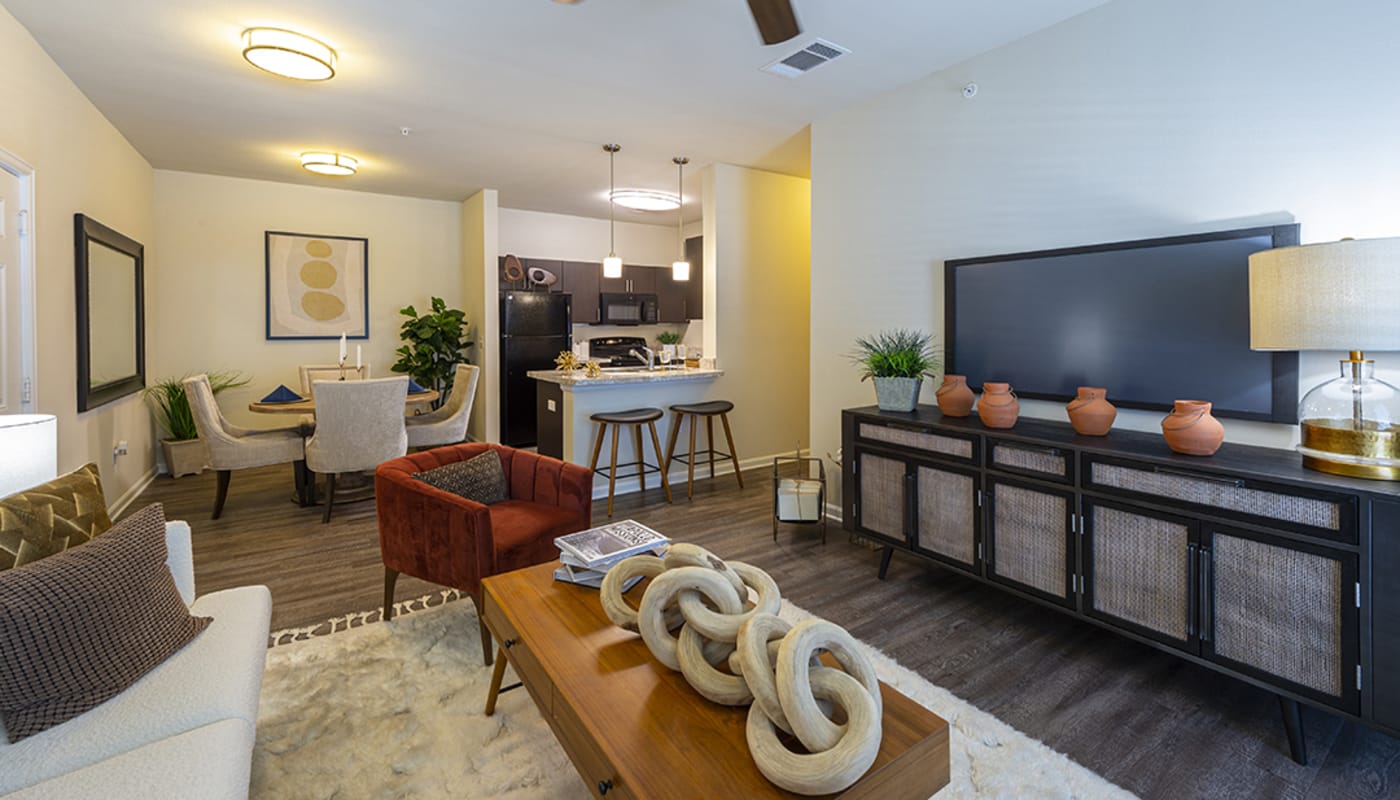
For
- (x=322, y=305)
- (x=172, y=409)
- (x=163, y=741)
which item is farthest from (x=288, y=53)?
(x=172, y=409)

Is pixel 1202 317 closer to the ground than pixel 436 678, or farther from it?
farther from it

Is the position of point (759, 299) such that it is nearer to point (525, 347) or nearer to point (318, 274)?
point (525, 347)

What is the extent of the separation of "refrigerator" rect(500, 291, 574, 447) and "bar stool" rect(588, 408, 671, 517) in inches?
74.8

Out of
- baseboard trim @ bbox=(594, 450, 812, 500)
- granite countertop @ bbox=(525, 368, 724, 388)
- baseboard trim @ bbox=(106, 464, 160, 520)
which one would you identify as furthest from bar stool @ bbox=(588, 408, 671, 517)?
baseboard trim @ bbox=(106, 464, 160, 520)

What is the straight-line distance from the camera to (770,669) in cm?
116

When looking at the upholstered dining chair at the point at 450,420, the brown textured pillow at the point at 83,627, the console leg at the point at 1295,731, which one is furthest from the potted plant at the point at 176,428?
the console leg at the point at 1295,731

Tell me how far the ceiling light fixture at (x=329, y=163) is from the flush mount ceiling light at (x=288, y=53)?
1917mm

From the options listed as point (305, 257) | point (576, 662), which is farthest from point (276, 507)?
point (576, 662)

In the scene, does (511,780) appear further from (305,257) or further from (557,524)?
(305,257)

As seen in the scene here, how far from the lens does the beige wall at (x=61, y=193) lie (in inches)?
111

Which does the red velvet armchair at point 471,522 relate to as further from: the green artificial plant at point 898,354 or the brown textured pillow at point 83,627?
the green artificial plant at point 898,354

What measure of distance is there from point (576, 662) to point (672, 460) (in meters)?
3.58

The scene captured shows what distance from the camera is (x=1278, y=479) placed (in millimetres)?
1786

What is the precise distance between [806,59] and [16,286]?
3.96 metres
